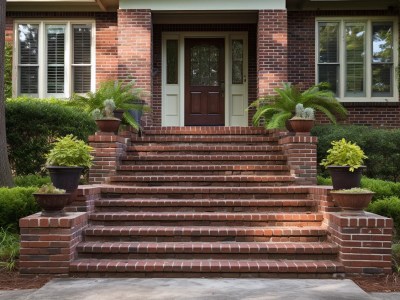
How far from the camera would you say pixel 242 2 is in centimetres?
1142

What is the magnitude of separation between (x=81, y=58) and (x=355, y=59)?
668cm

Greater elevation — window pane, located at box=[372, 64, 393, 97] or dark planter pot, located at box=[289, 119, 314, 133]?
window pane, located at box=[372, 64, 393, 97]

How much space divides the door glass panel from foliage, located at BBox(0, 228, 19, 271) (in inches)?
277

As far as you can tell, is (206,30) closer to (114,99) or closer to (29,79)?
(114,99)

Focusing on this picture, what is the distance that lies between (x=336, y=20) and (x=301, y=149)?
18.1 feet

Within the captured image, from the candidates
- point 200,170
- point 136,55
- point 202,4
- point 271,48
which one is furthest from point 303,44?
point 200,170

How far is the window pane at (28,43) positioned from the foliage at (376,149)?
731cm

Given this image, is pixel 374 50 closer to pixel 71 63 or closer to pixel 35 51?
pixel 71 63

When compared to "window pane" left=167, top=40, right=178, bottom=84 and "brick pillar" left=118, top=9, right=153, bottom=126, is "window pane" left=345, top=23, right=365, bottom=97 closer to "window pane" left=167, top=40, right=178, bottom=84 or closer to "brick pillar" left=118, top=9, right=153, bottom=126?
"window pane" left=167, top=40, right=178, bottom=84

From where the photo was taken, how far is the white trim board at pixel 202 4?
1138cm

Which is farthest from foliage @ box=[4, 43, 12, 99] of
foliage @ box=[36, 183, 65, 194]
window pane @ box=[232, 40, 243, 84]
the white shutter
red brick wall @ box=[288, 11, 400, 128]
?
foliage @ box=[36, 183, 65, 194]

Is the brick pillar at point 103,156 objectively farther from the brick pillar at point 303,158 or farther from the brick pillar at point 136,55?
the brick pillar at point 136,55

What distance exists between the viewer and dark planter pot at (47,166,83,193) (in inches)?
237

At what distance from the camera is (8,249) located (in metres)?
6.20
